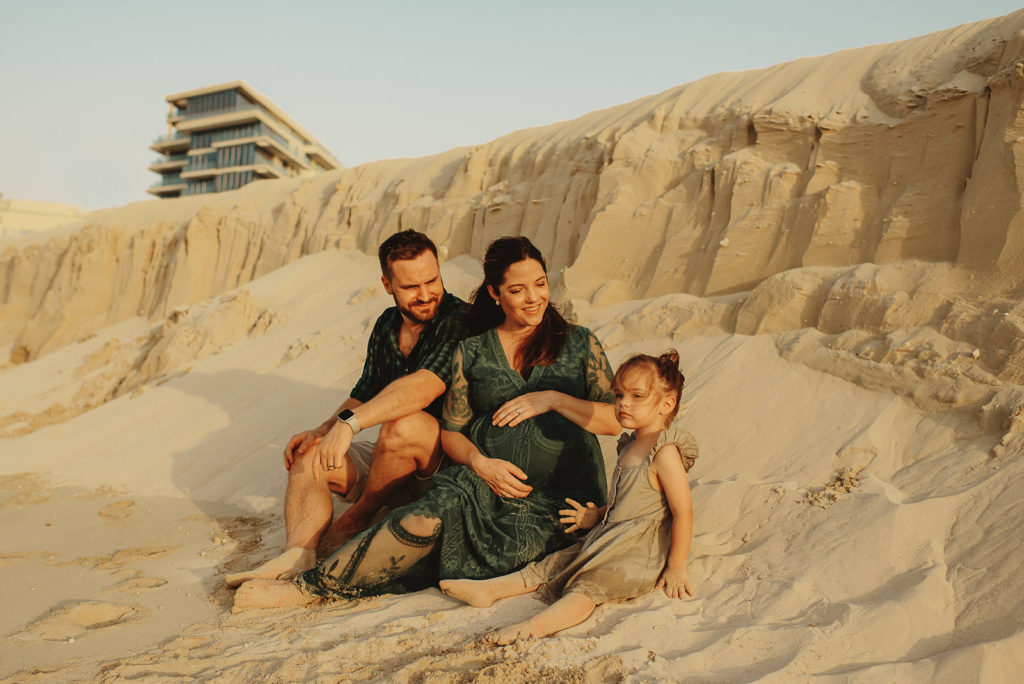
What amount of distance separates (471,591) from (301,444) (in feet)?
3.83

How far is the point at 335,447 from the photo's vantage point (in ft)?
8.85

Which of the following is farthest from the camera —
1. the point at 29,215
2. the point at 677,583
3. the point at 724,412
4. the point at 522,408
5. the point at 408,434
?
the point at 29,215

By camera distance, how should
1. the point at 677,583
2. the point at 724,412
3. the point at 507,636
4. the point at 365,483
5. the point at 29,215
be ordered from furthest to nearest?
1. the point at 29,215
2. the point at 724,412
3. the point at 365,483
4. the point at 677,583
5. the point at 507,636

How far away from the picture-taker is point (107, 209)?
1723 cm

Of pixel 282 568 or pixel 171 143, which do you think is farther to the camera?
pixel 171 143

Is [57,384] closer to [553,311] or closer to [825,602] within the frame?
[553,311]

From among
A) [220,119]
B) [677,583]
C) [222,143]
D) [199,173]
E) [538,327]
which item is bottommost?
[677,583]

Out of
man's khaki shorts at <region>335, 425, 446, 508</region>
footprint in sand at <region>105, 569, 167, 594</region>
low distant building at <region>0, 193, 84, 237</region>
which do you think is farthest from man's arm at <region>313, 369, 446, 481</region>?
low distant building at <region>0, 193, 84, 237</region>

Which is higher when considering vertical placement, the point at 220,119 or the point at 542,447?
the point at 220,119

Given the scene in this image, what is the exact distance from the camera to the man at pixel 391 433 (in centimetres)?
277

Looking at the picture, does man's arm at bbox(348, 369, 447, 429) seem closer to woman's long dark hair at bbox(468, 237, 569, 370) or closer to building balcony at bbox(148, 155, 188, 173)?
woman's long dark hair at bbox(468, 237, 569, 370)

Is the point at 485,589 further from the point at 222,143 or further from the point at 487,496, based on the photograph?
the point at 222,143

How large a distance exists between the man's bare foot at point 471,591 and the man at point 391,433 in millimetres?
669

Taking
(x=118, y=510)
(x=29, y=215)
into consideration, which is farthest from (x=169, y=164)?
(x=118, y=510)
